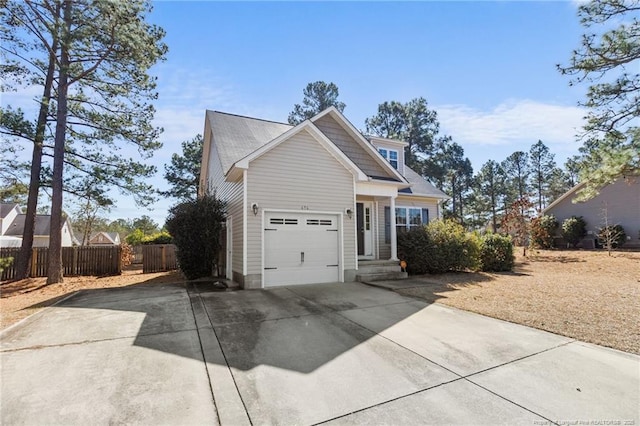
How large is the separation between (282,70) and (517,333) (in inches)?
426

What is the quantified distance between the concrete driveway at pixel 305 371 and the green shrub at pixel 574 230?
21208 mm

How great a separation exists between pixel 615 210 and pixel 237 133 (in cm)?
2452

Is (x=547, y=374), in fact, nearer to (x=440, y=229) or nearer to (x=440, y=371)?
(x=440, y=371)

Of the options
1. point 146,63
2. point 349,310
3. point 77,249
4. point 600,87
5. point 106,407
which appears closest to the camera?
point 106,407

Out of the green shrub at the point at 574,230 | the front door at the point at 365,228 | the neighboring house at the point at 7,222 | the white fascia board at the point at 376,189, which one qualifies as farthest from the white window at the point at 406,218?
the neighboring house at the point at 7,222

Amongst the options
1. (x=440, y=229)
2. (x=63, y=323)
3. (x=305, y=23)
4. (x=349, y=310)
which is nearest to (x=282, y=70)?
(x=305, y=23)

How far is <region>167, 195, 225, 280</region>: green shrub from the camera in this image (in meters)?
10.3

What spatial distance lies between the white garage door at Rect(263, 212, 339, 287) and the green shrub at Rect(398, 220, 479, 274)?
3.45 meters

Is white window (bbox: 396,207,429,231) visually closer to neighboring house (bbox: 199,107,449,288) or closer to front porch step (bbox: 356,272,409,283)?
neighboring house (bbox: 199,107,449,288)

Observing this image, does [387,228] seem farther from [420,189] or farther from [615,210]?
[615,210]

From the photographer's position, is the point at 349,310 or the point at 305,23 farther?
the point at 305,23

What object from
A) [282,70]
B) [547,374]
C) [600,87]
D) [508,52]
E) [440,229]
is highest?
[282,70]

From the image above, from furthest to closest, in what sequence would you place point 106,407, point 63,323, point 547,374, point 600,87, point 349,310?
point 600,87, point 349,310, point 63,323, point 547,374, point 106,407

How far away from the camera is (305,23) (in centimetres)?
954
